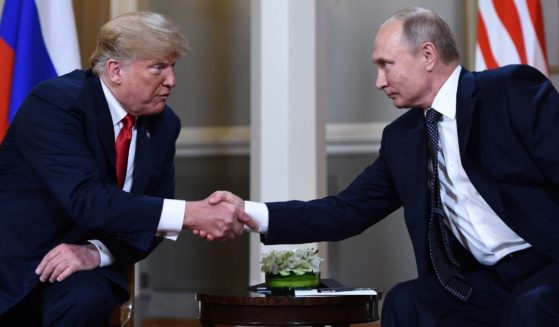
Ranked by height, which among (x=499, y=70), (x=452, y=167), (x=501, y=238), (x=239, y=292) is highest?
(x=499, y=70)

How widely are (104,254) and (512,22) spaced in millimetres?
2346

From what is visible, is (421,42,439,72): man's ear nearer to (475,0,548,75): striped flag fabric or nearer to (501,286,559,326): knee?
(501,286,559,326): knee

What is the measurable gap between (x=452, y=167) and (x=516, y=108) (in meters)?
0.26

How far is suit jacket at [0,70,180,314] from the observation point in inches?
112

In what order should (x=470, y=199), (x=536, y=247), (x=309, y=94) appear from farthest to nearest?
1. (x=309, y=94)
2. (x=470, y=199)
3. (x=536, y=247)

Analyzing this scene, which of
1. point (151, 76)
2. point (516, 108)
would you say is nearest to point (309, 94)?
point (151, 76)

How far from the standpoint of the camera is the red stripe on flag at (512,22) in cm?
439

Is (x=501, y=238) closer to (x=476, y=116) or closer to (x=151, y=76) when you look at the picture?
(x=476, y=116)

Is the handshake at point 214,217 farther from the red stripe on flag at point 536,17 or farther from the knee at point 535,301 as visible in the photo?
the red stripe on flag at point 536,17

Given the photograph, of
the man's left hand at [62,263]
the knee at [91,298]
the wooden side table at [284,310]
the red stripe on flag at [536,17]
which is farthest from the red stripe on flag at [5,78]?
the red stripe on flag at [536,17]

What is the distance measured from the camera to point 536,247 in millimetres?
2600

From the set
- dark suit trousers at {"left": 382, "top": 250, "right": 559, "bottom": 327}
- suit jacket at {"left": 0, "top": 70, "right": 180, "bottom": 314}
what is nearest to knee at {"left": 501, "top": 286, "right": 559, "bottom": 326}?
dark suit trousers at {"left": 382, "top": 250, "right": 559, "bottom": 327}

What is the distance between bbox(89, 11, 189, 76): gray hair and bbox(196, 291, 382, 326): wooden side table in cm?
78

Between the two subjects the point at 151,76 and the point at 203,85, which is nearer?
the point at 151,76
